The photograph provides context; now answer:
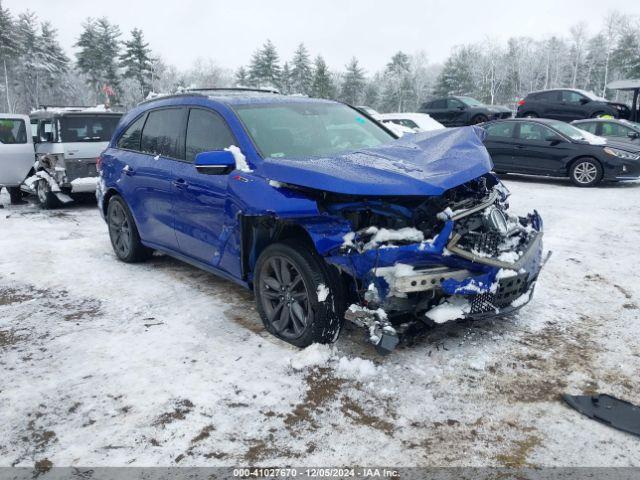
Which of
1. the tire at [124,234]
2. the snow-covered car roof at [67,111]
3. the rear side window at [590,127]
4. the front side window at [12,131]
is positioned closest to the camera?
the tire at [124,234]

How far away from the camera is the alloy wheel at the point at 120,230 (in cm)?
577

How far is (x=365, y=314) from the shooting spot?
3.15 meters

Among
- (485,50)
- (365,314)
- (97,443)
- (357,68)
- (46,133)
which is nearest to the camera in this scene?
(97,443)

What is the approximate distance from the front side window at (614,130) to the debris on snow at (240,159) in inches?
490

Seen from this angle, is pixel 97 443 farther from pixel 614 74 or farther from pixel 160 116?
pixel 614 74

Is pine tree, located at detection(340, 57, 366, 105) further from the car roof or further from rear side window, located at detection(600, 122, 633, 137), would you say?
the car roof

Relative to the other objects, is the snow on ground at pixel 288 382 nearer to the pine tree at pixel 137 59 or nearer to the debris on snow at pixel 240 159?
the debris on snow at pixel 240 159

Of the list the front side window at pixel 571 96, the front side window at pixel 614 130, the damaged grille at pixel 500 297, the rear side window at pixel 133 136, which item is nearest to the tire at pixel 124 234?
the rear side window at pixel 133 136

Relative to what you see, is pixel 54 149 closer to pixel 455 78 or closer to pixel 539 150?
pixel 539 150

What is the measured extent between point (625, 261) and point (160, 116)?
16.9 ft

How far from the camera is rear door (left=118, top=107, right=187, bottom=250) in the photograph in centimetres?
471

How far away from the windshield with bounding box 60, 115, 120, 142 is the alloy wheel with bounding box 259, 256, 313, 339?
770cm

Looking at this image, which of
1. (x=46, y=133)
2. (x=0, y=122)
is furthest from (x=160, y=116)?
(x=0, y=122)

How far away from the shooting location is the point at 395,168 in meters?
3.28
